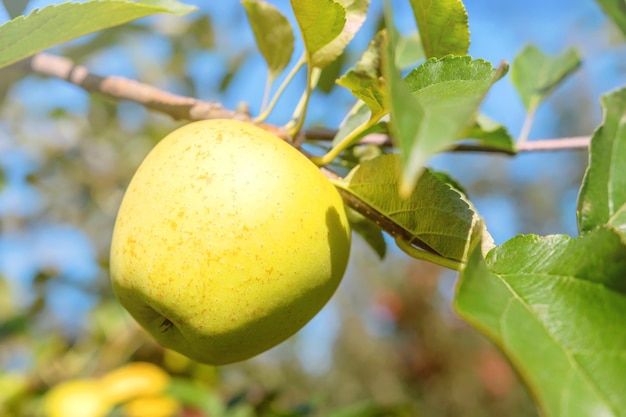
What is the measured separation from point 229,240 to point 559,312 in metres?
0.28

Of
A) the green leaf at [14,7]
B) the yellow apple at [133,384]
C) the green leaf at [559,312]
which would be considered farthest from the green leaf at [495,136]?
the yellow apple at [133,384]

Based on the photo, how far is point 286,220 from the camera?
575 millimetres

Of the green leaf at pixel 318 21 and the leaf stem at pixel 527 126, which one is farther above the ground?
the green leaf at pixel 318 21

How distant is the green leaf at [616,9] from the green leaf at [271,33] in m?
0.39

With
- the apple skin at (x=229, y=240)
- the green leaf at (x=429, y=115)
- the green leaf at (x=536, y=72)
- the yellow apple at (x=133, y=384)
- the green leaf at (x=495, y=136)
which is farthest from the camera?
the yellow apple at (x=133, y=384)

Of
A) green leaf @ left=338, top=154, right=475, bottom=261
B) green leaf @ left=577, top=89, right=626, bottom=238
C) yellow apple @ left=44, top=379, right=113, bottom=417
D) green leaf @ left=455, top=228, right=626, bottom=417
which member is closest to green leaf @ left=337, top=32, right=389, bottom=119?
green leaf @ left=338, top=154, right=475, bottom=261

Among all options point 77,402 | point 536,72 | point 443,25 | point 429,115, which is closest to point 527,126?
point 536,72

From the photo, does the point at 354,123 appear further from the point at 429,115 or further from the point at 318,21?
the point at 429,115

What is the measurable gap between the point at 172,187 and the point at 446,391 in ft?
11.7

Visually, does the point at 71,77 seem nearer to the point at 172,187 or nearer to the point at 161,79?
the point at 172,187

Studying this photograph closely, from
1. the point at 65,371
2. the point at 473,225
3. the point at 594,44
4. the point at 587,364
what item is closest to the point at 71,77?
the point at 473,225

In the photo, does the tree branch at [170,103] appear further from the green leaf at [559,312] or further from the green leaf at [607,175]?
the green leaf at [559,312]

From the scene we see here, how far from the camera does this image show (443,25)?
27.7 inches

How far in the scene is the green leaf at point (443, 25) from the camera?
0.67 m
